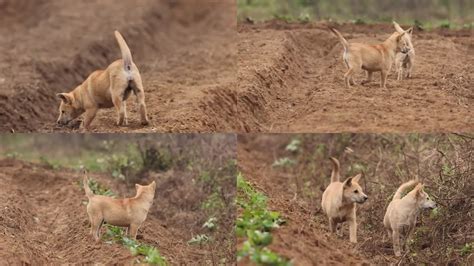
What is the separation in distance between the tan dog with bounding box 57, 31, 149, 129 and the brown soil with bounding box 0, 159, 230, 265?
5.18 ft

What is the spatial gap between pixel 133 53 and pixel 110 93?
7.94m

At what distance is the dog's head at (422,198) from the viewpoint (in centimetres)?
1198

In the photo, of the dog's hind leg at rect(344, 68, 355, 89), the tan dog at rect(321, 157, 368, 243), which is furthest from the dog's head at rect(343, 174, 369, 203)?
the dog's hind leg at rect(344, 68, 355, 89)

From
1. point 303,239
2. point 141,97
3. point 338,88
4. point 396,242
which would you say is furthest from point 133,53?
point 303,239

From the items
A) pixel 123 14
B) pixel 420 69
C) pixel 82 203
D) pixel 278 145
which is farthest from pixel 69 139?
pixel 420 69

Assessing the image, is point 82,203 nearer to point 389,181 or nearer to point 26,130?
point 26,130

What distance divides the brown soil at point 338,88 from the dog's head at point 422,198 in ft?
4.58

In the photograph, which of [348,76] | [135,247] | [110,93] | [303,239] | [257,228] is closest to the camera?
[257,228]

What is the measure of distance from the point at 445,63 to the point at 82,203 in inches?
281

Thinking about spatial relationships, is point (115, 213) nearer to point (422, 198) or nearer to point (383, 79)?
point (422, 198)

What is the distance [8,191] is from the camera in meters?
15.4

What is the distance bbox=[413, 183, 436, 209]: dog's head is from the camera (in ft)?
39.3

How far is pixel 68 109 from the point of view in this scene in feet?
47.2

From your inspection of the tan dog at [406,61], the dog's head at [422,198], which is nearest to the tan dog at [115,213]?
the dog's head at [422,198]
